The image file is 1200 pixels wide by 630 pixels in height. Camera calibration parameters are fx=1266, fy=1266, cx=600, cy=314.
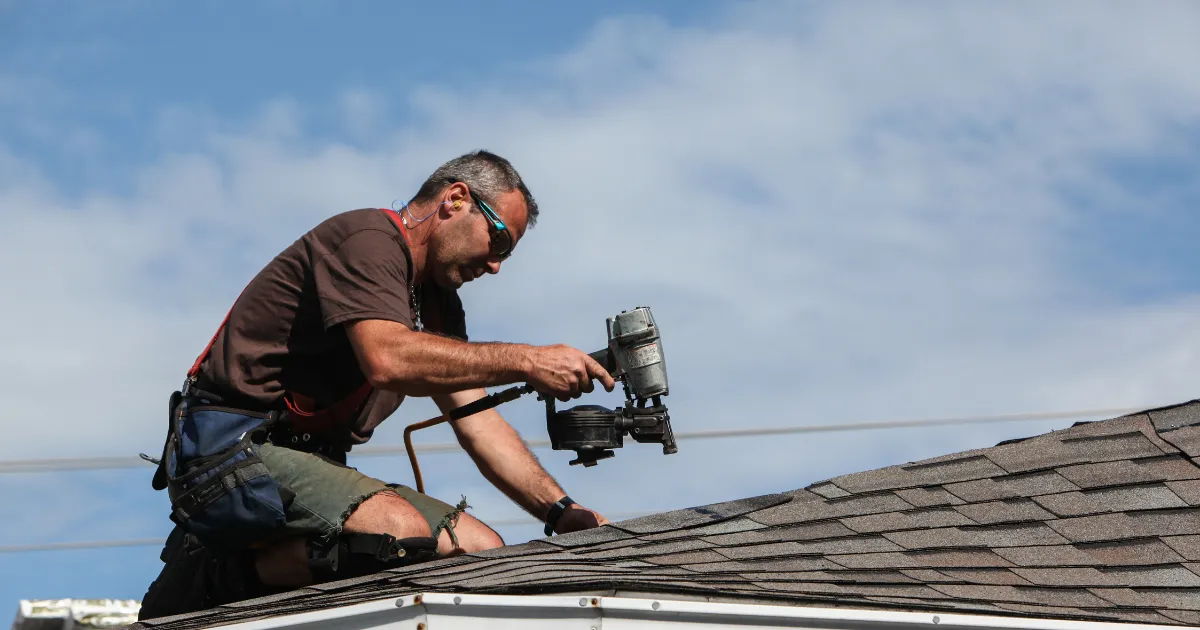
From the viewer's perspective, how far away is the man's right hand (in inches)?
162

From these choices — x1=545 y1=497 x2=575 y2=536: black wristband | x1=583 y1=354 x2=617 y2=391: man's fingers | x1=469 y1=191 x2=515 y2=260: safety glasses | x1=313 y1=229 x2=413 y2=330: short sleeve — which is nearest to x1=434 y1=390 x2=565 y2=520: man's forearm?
x1=545 y1=497 x2=575 y2=536: black wristband

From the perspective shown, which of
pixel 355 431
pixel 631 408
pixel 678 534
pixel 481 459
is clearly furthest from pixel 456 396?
pixel 678 534

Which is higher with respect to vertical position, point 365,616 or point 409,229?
point 409,229

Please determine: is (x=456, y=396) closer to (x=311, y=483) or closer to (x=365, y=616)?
(x=311, y=483)

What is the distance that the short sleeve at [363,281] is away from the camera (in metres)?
4.07

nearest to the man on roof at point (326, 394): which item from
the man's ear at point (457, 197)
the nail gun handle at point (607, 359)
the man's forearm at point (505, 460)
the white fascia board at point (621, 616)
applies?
the man's ear at point (457, 197)

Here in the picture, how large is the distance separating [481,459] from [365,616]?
5.99 feet

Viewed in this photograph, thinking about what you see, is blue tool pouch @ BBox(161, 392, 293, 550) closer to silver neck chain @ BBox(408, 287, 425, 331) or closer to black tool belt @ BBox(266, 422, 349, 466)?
black tool belt @ BBox(266, 422, 349, 466)

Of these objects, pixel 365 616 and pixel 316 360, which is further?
pixel 316 360

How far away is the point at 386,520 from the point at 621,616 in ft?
3.97

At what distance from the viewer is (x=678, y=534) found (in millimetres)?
4250

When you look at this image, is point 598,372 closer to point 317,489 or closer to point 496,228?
point 496,228

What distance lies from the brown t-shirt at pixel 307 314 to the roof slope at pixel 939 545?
780mm

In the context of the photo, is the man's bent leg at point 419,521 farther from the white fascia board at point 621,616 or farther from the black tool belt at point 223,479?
the white fascia board at point 621,616
